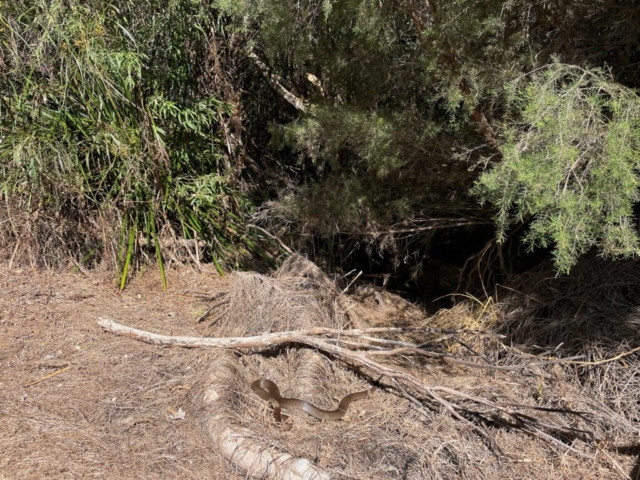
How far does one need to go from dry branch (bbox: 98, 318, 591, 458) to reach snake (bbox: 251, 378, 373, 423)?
0.27 meters

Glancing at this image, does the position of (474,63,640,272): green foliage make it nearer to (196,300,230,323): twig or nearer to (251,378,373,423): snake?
(251,378,373,423): snake

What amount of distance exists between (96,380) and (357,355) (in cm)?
178

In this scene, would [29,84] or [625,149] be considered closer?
[625,149]

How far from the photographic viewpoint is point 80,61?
5125 mm

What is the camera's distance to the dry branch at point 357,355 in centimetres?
386

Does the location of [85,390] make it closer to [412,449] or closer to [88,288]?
[88,288]

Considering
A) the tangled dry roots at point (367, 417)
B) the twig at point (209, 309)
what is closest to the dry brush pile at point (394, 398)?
the tangled dry roots at point (367, 417)

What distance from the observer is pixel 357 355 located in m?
4.17

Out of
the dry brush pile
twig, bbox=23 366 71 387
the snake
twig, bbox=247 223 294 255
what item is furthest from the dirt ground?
twig, bbox=247 223 294 255

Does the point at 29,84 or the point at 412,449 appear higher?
the point at 29,84

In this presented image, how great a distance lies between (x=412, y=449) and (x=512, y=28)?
9.27 feet

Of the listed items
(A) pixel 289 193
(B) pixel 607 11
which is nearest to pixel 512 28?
(B) pixel 607 11

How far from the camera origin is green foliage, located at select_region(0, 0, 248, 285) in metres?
5.16

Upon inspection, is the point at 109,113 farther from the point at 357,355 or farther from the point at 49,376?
the point at 357,355
